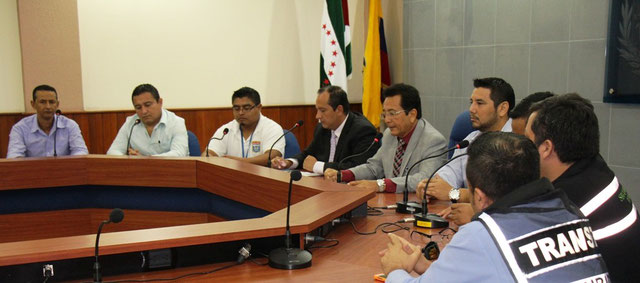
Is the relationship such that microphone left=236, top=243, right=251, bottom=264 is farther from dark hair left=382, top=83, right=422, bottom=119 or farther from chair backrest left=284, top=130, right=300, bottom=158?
chair backrest left=284, top=130, right=300, bottom=158

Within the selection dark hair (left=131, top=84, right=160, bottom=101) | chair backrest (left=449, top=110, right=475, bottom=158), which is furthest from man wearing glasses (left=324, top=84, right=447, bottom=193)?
dark hair (left=131, top=84, right=160, bottom=101)

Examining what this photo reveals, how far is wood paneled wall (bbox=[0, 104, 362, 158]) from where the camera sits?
4992 mm

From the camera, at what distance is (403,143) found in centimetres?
367

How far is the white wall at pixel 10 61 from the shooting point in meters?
4.92

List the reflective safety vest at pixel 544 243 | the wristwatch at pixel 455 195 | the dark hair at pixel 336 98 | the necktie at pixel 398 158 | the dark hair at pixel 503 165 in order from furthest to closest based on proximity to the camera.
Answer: the dark hair at pixel 336 98, the necktie at pixel 398 158, the wristwatch at pixel 455 195, the dark hair at pixel 503 165, the reflective safety vest at pixel 544 243

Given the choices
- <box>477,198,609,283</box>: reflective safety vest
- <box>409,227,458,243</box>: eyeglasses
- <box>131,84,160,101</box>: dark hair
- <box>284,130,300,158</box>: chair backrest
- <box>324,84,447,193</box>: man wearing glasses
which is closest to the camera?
<box>477,198,609,283</box>: reflective safety vest

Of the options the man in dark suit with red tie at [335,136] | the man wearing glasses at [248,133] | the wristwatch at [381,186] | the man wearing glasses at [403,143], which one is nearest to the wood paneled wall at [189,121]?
the man wearing glasses at [248,133]

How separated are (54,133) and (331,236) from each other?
291cm

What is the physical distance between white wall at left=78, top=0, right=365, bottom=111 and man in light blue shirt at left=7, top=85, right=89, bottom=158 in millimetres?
821

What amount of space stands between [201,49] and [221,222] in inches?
155

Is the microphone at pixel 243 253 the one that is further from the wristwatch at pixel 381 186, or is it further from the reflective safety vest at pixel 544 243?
the wristwatch at pixel 381 186

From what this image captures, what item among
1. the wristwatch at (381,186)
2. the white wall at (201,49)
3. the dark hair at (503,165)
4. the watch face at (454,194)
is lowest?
the wristwatch at (381,186)

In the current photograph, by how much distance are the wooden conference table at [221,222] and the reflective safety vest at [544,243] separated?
64 cm

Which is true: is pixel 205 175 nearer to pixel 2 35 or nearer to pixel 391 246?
pixel 391 246
